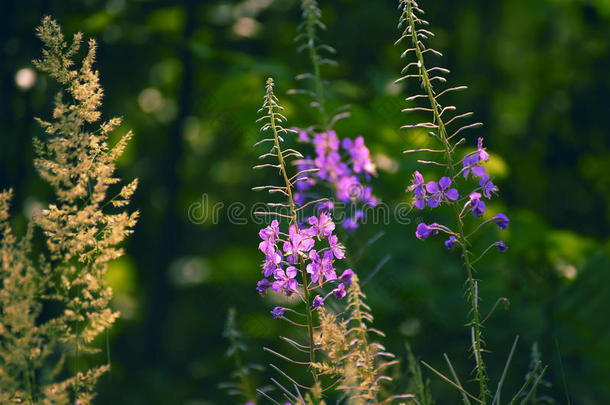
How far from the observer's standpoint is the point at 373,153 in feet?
10.7

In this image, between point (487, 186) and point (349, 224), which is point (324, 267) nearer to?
point (487, 186)

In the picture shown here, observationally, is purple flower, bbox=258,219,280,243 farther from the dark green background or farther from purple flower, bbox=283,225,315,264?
the dark green background

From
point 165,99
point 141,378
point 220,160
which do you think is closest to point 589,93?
point 220,160

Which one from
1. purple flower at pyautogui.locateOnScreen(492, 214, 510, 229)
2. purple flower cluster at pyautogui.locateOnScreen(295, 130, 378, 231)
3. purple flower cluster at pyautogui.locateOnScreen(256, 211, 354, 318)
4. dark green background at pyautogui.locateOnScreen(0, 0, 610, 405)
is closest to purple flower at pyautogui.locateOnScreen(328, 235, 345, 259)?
purple flower cluster at pyautogui.locateOnScreen(256, 211, 354, 318)

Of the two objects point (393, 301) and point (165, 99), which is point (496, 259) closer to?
point (393, 301)

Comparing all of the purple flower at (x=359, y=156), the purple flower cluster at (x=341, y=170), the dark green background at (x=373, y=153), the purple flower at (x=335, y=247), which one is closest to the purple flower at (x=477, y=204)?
the purple flower at (x=335, y=247)

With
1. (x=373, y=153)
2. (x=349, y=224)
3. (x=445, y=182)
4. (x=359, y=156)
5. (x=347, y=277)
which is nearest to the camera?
(x=445, y=182)

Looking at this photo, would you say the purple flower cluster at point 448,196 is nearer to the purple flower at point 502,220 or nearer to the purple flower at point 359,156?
the purple flower at point 502,220

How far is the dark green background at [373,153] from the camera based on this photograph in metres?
2.82

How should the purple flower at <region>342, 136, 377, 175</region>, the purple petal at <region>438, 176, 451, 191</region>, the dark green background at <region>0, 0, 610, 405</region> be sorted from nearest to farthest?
the purple petal at <region>438, 176, 451, 191</region>, the purple flower at <region>342, 136, 377, 175</region>, the dark green background at <region>0, 0, 610, 405</region>

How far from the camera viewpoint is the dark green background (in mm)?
2822

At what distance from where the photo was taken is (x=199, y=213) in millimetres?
5023

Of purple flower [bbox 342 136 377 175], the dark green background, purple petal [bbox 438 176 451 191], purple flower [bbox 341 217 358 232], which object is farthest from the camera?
the dark green background

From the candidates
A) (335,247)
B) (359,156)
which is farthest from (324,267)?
(359,156)
